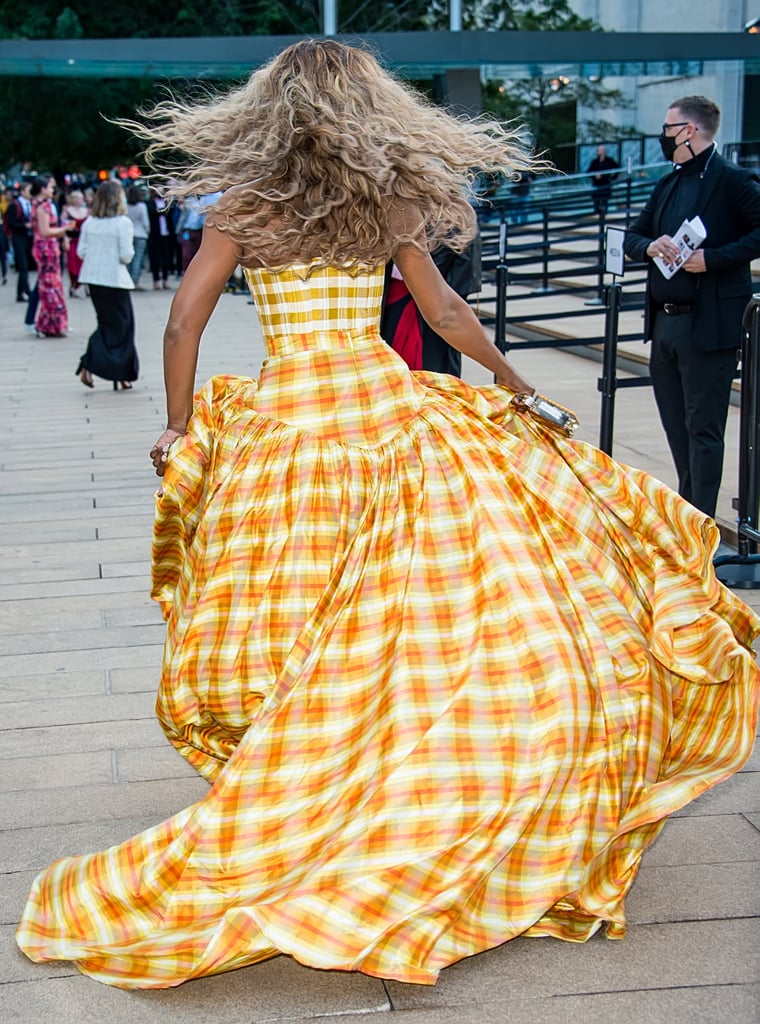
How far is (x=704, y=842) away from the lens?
12.1ft

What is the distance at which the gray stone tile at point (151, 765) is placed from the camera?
13.8ft

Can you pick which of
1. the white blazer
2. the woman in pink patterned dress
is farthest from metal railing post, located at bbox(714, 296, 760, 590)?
the woman in pink patterned dress

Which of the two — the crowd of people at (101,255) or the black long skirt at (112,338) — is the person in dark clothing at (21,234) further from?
the black long skirt at (112,338)

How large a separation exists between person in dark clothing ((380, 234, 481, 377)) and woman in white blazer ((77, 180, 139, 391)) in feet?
18.2

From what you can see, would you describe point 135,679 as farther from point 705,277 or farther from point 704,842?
point 705,277

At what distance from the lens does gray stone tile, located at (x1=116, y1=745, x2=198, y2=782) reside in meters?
4.20

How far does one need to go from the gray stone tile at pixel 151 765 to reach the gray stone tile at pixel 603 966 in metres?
1.40

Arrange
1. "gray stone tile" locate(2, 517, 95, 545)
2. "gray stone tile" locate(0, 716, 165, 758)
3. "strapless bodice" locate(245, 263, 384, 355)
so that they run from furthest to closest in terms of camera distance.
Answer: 1. "gray stone tile" locate(2, 517, 95, 545)
2. "gray stone tile" locate(0, 716, 165, 758)
3. "strapless bodice" locate(245, 263, 384, 355)

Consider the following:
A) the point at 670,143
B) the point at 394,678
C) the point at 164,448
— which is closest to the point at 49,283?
the point at 670,143

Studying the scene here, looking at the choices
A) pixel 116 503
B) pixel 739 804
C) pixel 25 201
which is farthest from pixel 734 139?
pixel 739 804

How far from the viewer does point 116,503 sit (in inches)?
321

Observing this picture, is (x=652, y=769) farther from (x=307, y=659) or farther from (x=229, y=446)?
(x=229, y=446)

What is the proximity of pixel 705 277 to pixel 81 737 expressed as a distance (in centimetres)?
356

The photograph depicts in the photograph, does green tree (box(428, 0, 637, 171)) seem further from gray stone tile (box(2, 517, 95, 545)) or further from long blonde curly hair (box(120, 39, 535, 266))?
long blonde curly hair (box(120, 39, 535, 266))
